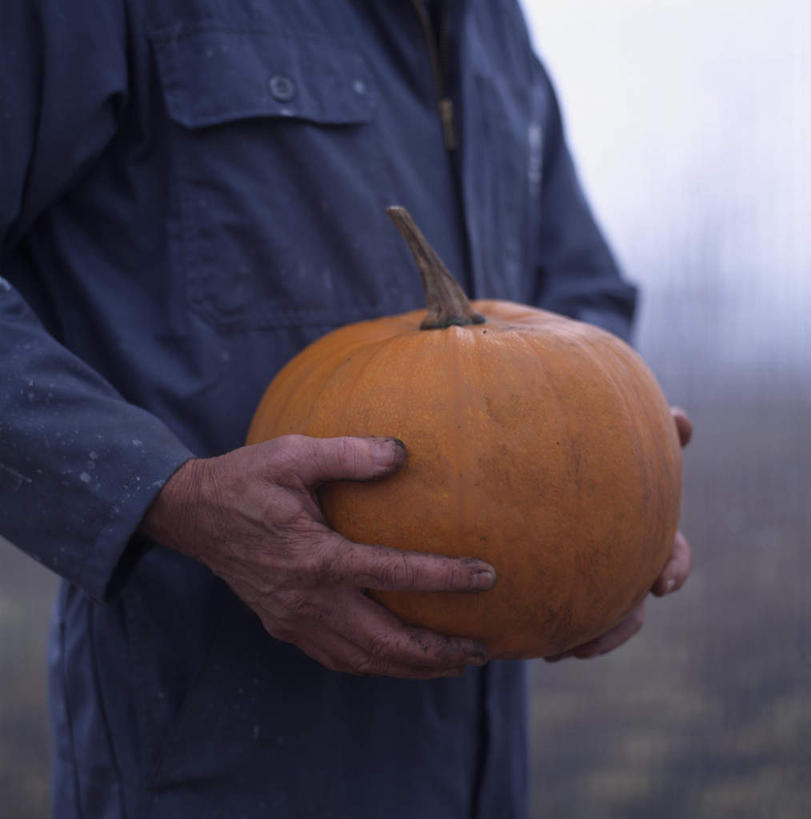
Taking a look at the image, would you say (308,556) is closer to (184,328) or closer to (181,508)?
(181,508)

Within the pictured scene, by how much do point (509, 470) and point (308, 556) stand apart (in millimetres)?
240

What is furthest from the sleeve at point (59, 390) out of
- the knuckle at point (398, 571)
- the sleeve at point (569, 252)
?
the sleeve at point (569, 252)

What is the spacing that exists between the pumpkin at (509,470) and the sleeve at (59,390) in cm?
19

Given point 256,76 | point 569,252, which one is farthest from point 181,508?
point 569,252

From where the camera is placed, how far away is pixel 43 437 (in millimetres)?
943

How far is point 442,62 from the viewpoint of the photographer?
55.8 inches

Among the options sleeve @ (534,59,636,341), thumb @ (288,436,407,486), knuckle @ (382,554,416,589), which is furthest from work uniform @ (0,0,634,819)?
sleeve @ (534,59,636,341)

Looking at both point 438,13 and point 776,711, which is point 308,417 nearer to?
point 438,13

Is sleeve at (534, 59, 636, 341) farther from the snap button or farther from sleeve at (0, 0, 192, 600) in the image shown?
sleeve at (0, 0, 192, 600)

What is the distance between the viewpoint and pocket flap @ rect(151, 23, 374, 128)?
1.12 metres

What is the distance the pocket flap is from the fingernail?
0.71 metres

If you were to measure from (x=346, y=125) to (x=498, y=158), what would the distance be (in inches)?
15.3

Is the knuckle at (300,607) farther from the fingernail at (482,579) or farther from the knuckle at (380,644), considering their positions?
the fingernail at (482,579)

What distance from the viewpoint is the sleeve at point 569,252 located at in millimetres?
1715
